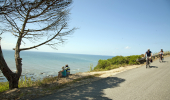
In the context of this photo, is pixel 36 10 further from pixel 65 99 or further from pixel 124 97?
pixel 124 97

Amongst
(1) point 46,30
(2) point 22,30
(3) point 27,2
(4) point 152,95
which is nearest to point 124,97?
(4) point 152,95

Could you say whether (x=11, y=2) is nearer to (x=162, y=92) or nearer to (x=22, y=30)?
(x=22, y=30)

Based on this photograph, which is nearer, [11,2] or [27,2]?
[11,2]

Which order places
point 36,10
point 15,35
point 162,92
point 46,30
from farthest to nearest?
1. point 46,30
2. point 15,35
3. point 36,10
4. point 162,92

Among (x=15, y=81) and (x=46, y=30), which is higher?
(x=46, y=30)

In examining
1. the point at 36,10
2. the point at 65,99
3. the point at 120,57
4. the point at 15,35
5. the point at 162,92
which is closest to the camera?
the point at 65,99

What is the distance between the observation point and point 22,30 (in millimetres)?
5734

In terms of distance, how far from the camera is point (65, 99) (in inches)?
150

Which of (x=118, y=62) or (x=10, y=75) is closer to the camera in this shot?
(x=10, y=75)

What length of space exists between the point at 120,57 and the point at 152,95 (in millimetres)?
11151

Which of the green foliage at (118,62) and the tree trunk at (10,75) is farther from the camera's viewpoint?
the green foliage at (118,62)

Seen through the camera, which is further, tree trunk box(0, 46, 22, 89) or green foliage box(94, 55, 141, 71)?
green foliage box(94, 55, 141, 71)

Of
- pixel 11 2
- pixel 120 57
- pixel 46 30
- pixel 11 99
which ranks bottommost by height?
pixel 11 99

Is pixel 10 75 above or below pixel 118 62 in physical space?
above
